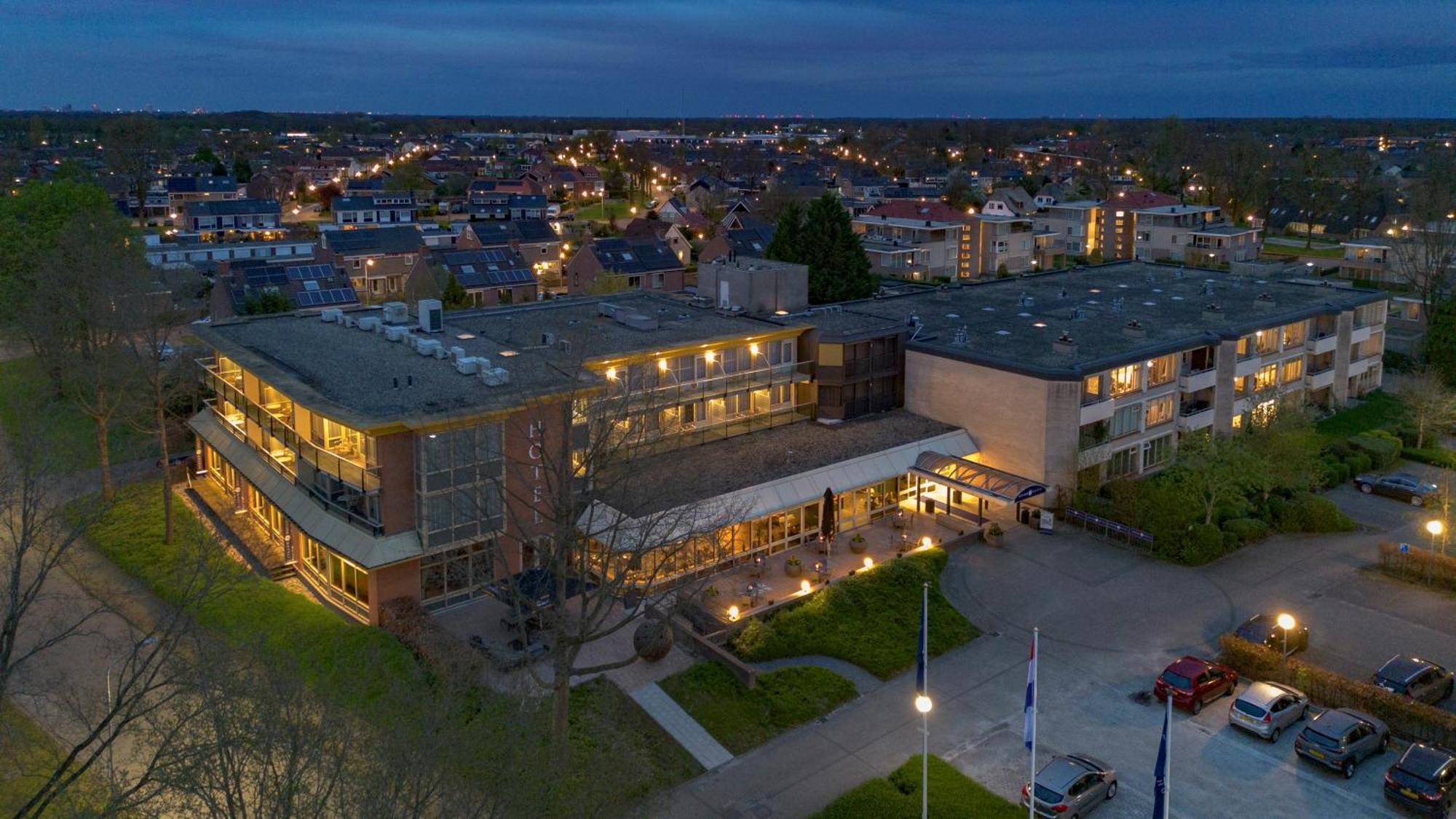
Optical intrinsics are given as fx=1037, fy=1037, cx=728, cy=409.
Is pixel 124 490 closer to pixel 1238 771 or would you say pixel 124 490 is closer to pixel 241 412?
pixel 241 412

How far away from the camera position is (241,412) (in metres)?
34.8

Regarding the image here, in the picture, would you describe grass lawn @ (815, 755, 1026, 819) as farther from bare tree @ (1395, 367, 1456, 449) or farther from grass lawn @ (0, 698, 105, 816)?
bare tree @ (1395, 367, 1456, 449)

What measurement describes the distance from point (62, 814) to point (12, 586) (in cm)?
406

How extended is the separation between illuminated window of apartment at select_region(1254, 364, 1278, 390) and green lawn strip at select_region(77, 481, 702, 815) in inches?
1309

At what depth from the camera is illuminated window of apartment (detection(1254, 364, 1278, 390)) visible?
44594 mm

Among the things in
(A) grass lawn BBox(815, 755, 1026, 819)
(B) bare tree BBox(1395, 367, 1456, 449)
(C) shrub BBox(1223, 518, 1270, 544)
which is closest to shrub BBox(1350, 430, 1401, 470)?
(B) bare tree BBox(1395, 367, 1456, 449)

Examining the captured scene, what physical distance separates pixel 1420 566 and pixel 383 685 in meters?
30.0

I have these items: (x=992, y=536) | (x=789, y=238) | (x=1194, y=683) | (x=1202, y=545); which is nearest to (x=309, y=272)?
(x=789, y=238)

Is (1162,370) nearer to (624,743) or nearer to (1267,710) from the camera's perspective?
(1267,710)

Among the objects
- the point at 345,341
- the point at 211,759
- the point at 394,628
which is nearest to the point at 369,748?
the point at 211,759

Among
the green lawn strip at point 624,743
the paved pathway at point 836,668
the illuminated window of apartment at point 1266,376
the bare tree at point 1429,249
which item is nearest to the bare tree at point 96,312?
the green lawn strip at point 624,743

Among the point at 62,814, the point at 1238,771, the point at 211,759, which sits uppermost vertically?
the point at 211,759

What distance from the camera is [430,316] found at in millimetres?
36438

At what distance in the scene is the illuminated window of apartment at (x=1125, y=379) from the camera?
37562mm
